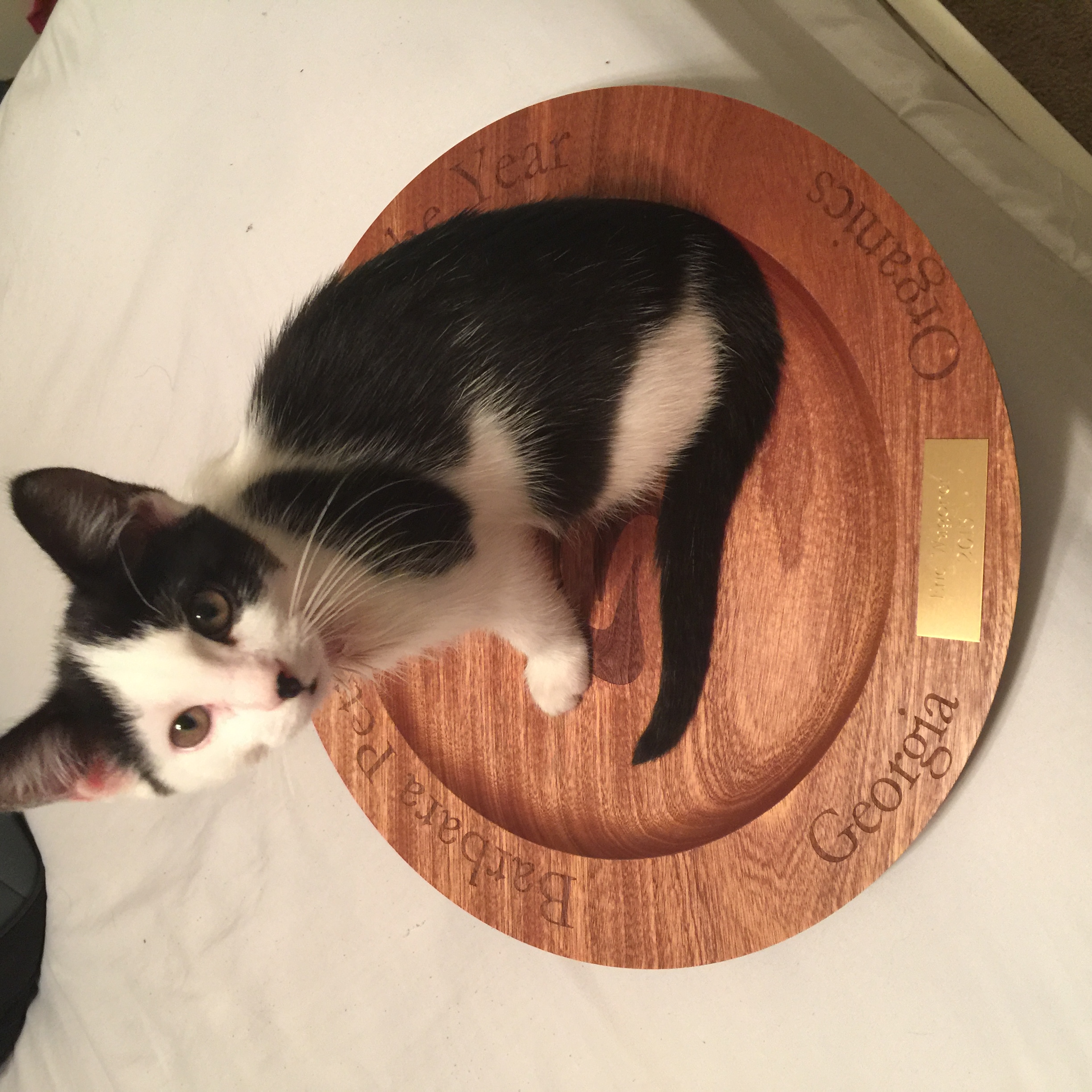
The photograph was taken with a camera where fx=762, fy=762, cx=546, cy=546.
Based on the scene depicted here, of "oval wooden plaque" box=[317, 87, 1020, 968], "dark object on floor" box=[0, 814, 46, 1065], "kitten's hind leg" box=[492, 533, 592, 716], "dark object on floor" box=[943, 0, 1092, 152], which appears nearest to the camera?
"oval wooden plaque" box=[317, 87, 1020, 968]

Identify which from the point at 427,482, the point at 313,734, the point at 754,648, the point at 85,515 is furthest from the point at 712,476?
the point at 313,734

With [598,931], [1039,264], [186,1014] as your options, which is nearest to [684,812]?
[598,931]

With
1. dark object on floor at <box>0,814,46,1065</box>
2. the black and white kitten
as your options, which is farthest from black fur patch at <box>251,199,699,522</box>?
dark object on floor at <box>0,814,46,1065</box>

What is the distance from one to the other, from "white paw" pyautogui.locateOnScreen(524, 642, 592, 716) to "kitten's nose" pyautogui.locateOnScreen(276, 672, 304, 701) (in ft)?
1.09

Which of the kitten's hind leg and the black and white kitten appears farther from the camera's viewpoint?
the kitten's hind leg

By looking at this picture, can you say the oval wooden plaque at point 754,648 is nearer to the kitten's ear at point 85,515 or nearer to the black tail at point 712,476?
the black tail at point 712,476

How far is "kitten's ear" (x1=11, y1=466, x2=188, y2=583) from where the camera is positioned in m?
0.59

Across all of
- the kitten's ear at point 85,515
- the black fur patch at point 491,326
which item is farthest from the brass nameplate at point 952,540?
the kitten's ear at point 85,515

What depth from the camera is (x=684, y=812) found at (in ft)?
2.74

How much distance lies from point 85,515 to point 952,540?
74 centimetres

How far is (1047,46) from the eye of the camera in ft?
3.38

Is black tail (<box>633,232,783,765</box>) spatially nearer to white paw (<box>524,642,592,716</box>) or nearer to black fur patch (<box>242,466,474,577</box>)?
white paw (<box>524,642,592,716</box>)

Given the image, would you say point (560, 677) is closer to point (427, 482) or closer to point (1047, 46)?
point (427, 482)

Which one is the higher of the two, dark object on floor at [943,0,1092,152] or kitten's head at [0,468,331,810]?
dark object on floor at [943,0,1092,152]
